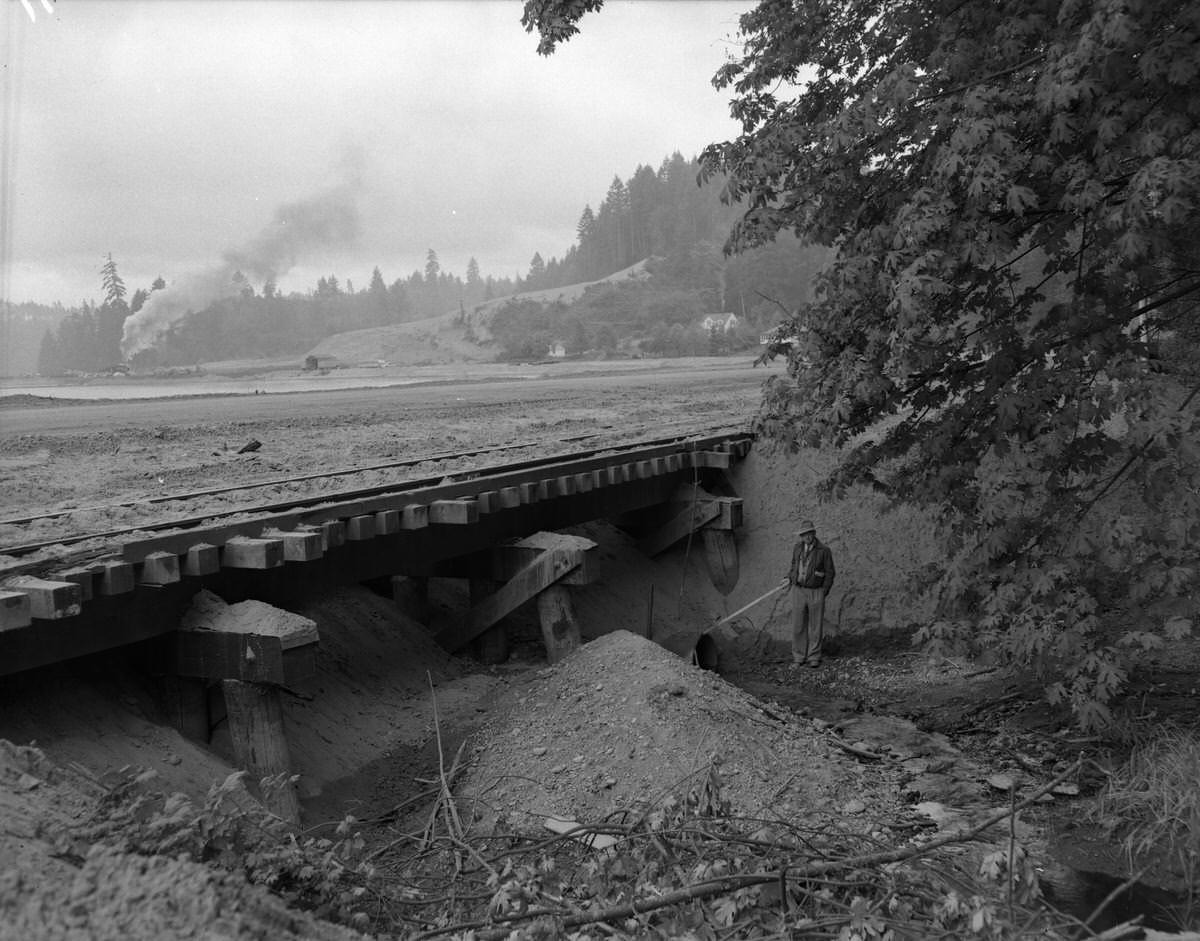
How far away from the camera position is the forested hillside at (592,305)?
230 feet

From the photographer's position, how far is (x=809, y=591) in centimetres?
1243

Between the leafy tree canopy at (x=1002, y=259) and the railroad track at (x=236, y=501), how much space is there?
4.12 metres

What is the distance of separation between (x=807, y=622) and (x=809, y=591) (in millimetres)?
438

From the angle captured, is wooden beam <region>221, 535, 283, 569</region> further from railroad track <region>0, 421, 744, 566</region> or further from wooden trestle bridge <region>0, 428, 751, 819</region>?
railroad track <region>0, 421, 744, 566</region>

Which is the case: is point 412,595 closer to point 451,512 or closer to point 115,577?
point 451,512

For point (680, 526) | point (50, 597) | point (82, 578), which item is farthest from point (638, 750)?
point (680, 526)

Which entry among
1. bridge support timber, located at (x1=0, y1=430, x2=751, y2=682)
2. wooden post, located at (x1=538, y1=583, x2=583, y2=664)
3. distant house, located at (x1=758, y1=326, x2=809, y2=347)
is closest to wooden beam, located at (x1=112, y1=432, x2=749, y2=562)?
bridge support timber, located at (x1=0, y1=430, x2=751, y2=682)

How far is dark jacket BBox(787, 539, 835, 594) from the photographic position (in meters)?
12.3

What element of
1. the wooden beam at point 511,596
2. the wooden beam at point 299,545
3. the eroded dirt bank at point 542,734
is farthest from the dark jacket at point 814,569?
the wooden beam at point 299,545

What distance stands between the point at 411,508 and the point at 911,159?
499 cm

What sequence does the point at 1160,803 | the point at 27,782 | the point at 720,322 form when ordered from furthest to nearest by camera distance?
the point at 720,322 < the point at 1160,803 < the point at 27,782

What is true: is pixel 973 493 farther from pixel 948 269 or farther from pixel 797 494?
pixel 797 494

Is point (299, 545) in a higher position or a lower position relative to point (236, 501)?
lower

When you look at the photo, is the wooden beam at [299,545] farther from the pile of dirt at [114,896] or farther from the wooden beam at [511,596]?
the pile of dirt at [114,896]
